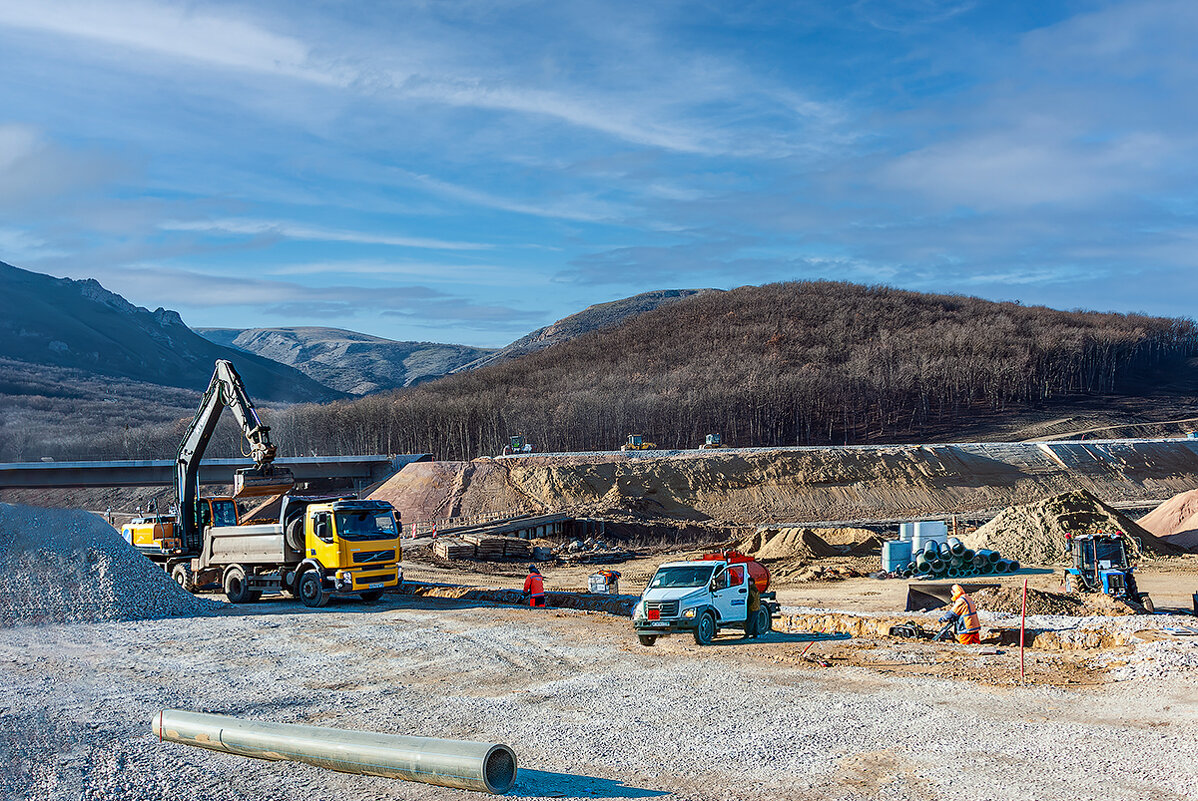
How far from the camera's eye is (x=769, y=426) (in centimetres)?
10281

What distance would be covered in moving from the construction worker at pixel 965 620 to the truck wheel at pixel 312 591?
52.5 ft

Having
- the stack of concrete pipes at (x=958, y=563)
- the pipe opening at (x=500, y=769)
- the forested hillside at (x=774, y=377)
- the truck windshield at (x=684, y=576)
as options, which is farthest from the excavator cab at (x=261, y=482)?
the forested hillside at (x=774, y=377)

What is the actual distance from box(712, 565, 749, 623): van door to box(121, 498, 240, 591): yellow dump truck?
16.7 meters

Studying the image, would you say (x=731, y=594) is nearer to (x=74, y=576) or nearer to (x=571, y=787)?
(x=571, y=787)

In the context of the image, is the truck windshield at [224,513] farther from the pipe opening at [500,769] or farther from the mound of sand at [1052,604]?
the mound of sand at [1052,604]

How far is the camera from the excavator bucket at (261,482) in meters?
25.5

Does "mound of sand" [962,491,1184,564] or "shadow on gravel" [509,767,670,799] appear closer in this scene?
"shadow on gravel" [509,767,670,799]

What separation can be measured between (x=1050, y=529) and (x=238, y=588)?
28.8 m

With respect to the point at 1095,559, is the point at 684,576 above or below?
below

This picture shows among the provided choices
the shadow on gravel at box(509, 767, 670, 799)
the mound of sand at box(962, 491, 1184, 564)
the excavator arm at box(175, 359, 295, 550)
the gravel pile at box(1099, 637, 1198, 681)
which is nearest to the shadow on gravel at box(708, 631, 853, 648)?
the gravel pile at box(1099, 637, 1198, 681)

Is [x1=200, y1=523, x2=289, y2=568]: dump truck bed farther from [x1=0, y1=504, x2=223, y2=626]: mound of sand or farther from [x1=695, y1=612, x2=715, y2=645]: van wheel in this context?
[x1=695, y1=612, x2=715, y2=645]: van wheel

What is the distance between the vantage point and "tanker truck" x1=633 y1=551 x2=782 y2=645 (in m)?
18.5

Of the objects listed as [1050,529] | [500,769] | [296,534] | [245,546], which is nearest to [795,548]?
[1050,529]

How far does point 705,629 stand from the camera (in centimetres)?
1880
